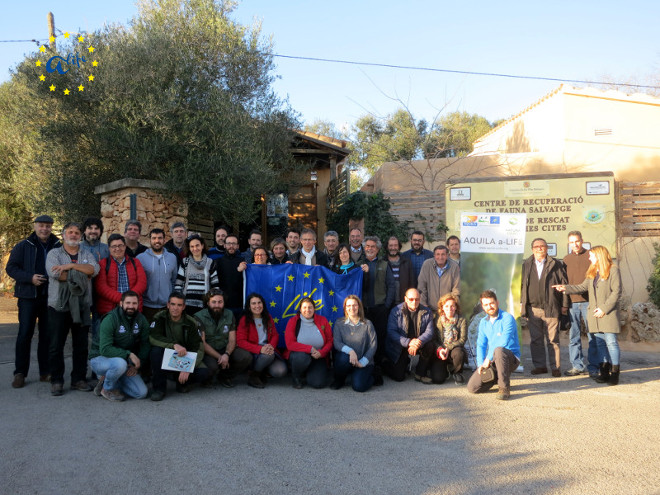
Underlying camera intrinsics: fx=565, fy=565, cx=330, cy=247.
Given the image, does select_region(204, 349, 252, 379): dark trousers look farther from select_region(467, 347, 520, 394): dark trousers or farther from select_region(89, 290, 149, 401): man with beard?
select_region(467, 347, 520, 394): dark trousers

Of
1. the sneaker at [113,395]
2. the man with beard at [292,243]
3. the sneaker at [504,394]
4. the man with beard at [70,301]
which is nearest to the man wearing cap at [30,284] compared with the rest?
the man with beard at [70,301]

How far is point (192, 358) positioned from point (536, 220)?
7.50m

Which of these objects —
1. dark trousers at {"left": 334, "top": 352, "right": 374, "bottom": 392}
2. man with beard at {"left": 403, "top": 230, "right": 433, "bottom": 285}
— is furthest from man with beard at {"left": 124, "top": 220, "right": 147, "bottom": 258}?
man with beard at {"left": 403, "top": 230, "right": 433, "bottom": 285}

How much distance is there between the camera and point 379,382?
22.1 feet

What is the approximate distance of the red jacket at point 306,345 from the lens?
6645mm

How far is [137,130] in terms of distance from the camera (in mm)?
10242

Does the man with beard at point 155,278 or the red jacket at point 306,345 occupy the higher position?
the man with beard at point 155,278

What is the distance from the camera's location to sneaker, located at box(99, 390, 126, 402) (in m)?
5.83

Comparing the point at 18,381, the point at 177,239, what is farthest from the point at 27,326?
the point at 177,239

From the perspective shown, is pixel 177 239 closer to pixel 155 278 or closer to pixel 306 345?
pixel 155 278

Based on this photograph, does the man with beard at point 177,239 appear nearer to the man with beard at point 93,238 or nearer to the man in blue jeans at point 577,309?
the man with beard at point 93,238

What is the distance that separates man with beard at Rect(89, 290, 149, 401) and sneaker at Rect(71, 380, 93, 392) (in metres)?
0.18

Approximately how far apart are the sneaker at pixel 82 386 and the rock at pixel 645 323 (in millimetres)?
9098

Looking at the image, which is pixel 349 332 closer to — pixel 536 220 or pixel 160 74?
pixel 536 220
